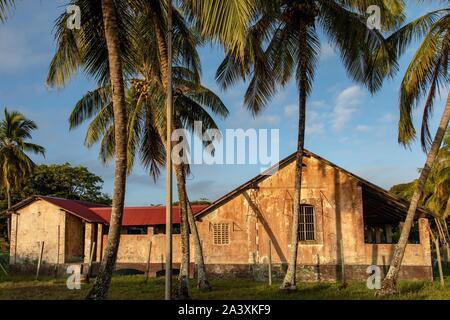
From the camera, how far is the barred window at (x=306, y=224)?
64.0 feet

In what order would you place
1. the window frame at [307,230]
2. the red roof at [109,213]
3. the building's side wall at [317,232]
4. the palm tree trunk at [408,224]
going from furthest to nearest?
the red roof at [109,213]
the window frame at [307,230]
the building's side wall at [317,232]
the palm tree trunk at [408,224]

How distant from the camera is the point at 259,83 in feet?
56.0

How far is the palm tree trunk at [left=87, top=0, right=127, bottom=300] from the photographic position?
10.5 m

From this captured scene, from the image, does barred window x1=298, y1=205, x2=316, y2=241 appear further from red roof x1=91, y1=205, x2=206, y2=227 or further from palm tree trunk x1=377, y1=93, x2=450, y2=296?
red roof x1=91, y1=205, x2=206, y2=227

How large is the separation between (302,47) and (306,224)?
753cm

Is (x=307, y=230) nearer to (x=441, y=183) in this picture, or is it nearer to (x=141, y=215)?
(x=141, y=215)

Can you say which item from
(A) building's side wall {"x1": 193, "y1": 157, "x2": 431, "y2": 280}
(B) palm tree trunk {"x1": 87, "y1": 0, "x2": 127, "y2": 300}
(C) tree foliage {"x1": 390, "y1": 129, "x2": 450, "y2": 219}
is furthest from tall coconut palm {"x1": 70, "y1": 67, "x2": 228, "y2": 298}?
(C) tree foliage {"x1": 390, "y1": 129, "x2": 450, "y2": 219}

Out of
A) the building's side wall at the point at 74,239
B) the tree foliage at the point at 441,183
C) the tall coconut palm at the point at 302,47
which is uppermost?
the tall coconut palm at the point at 302,47

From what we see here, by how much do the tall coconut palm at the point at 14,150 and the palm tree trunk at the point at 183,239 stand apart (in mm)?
20247

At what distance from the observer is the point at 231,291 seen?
15711 mm

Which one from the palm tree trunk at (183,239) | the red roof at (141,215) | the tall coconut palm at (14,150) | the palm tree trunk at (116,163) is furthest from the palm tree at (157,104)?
the tall coconut palm at (14,150)

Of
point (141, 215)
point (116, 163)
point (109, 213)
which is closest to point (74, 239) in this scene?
point (109, 213)

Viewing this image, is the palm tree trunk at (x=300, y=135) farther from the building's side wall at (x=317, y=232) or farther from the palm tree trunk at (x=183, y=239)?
the building's side wall at (x=317, y=232)

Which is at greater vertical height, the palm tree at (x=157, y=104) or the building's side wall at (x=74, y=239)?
the palm tree at (x=157, y=104)
